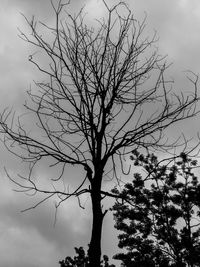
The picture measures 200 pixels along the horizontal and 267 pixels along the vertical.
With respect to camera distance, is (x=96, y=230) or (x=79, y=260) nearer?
(x=96, y=230)

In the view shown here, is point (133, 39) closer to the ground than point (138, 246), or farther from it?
closer to the ground

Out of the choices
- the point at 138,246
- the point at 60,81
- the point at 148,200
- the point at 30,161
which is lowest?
the point at 30,161

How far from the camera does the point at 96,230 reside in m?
4.64

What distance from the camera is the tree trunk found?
4502 mm

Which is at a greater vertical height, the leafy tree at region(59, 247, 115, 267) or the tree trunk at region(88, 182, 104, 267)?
the leafy tree at region(59, 247, 115, 267)

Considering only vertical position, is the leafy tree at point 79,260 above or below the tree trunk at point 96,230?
above

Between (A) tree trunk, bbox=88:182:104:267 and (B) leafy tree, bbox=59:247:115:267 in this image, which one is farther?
(B) leafy tree, bbox=59:247:115:267

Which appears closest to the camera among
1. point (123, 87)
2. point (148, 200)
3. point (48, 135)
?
point (48, 135)

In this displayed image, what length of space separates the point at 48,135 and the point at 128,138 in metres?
0.97

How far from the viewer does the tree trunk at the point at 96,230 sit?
14.8ft

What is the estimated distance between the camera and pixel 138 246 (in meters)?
22.5

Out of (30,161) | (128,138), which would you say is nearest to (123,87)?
(128,138)

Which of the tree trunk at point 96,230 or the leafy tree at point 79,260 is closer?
the tree trunk at point 96,230

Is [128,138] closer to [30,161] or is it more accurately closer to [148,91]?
[148,91]
